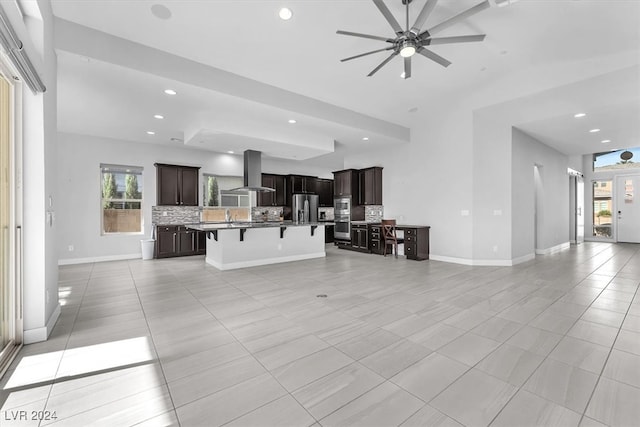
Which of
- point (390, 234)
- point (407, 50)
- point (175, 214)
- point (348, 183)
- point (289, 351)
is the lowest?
point (289, 351)

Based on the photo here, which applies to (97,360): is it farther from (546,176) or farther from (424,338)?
(546,176)

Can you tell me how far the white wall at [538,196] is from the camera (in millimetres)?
6017

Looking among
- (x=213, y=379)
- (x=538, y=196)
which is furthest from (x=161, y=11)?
(x=538, y=196)

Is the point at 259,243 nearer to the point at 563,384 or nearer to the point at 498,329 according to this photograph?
the point at 498,329

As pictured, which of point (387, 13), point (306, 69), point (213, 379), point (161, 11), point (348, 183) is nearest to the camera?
point (213, 379)

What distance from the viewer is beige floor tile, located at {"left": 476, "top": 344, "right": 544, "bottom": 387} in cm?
194

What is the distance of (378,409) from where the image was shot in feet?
5.33

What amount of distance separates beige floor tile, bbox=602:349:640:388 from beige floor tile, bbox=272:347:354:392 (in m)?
1.83

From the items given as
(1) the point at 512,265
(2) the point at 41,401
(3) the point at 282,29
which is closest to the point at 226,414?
(2) the point at 41,401

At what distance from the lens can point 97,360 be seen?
2195mm

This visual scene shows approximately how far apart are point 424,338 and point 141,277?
4.90 meters

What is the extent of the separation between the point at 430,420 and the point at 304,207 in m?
8.43

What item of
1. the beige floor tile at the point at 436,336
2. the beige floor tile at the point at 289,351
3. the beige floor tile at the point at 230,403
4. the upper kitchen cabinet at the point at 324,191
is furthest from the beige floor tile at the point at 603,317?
the upper kitchen cabinet at the point at 324,191

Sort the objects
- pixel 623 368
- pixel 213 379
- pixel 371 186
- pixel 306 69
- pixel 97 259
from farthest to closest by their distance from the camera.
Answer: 1. pixel 371 186
2. pixel 97 259
3. pixel 306 69
4. pixel 623 368
5. pixel 213 379
